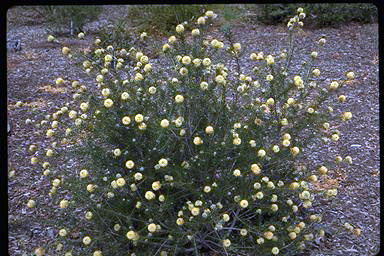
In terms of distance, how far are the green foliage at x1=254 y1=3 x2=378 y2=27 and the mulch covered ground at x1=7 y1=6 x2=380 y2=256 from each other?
0.55 ft

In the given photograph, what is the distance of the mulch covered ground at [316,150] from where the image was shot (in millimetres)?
3328

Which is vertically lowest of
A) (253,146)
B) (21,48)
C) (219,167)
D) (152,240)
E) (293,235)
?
(21,48)

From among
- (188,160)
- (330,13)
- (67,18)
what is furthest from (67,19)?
(188,160)

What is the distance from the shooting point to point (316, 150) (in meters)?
4.28

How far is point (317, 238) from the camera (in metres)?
3.14

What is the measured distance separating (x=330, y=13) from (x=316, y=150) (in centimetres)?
416

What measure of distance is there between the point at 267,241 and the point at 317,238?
0.66 meters

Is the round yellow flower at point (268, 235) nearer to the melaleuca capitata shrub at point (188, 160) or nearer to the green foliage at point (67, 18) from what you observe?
the melaleuca capitata shrub at point (188, 160)

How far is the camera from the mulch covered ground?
3.33 metres

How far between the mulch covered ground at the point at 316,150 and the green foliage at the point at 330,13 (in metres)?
0.17

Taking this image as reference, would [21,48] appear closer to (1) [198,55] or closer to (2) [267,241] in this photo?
(1) [198,55]

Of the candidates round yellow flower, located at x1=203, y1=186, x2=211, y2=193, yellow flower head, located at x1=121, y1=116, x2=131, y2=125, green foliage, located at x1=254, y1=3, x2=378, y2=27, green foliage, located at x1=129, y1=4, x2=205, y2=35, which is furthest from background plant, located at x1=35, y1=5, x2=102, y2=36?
round yellow flower, located at x1=203, y1=186, x2=211, y2=193

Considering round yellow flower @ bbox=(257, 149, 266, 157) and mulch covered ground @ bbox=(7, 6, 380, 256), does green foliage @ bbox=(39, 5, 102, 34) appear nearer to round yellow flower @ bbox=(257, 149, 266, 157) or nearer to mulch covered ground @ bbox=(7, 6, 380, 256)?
mulch covered ground @ bbox=(7, 6, 380, 256)

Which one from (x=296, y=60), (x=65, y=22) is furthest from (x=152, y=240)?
(x=65, y=22)
